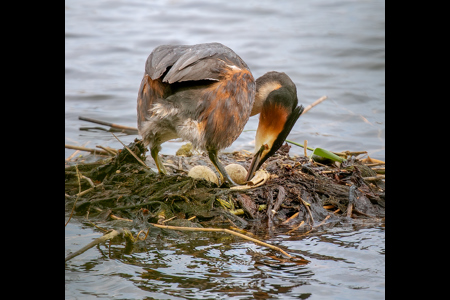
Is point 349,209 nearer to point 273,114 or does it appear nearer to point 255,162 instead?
point 255,162

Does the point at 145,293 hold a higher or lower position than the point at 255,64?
lower

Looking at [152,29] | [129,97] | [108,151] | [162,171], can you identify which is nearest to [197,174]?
[162,171]

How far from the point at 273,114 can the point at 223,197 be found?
1086 millimetres

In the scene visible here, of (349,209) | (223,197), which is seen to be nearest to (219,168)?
(223,197)

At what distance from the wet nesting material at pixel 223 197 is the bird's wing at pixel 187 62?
0.85 meters

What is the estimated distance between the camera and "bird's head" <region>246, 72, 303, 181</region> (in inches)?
188

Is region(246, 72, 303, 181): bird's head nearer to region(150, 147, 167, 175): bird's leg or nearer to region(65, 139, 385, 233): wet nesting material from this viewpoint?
region(65, 139, 385, 233): wet nesting material

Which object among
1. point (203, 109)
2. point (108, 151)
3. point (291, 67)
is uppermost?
point (291, 67)

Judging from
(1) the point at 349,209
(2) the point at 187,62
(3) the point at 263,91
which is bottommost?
(1) the point at 349,209

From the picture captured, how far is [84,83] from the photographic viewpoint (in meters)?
A: 8.75

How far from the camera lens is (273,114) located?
193 inches

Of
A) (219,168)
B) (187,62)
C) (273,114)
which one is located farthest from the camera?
(273,114)

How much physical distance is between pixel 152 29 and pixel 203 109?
7.60 m
